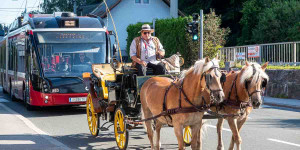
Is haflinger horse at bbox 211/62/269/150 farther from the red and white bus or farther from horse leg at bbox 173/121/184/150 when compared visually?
the red and white bus

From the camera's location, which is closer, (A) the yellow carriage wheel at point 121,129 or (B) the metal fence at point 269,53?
(A) the yellow carriage wheel at point 121,129

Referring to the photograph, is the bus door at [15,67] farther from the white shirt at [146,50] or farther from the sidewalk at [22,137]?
the white shirt at [146,50]

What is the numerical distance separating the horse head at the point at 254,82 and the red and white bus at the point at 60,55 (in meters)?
8.00

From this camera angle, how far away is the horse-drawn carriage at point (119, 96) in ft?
29.0

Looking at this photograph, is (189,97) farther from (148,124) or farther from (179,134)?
(148,124)

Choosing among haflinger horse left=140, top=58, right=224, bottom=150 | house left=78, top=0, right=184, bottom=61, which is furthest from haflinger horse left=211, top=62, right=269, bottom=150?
house left=78, top=0, right=184, bottom=61

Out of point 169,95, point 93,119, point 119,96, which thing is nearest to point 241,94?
point 169,95

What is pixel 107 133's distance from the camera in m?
11.1

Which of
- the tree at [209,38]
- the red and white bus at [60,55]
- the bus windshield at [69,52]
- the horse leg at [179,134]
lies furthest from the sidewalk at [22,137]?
the tree at [209,38]

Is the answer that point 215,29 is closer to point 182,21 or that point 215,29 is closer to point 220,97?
point 182,21

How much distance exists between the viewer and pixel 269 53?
22609mm

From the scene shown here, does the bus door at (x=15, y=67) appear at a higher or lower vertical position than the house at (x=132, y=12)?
lower

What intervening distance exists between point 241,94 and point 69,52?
8345mm

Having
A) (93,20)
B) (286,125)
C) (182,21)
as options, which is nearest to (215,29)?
(182,21)
